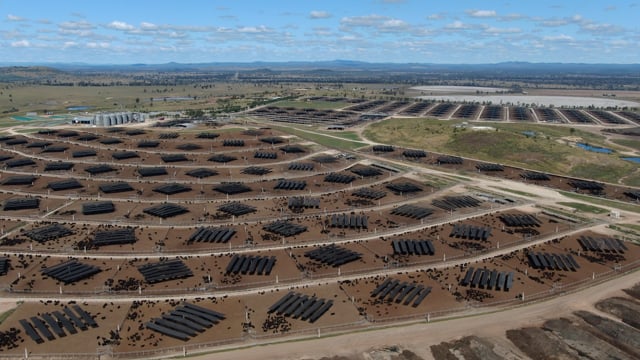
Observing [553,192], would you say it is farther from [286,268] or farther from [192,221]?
[192,221]

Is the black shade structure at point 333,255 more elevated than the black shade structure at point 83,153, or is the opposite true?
the black shade structure at point 83,153

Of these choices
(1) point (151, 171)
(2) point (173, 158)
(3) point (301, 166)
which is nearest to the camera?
(1) point (151, 171)

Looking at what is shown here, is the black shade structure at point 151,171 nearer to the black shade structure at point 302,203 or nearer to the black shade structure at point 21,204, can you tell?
the black shade structure at point 21,204

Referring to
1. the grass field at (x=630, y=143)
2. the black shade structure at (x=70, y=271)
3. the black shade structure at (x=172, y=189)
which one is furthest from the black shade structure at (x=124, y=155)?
the grass field at (x=630, y=143)

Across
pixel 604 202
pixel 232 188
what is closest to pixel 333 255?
pixel 232 188

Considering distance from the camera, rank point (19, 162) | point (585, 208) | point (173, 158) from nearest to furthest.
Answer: point (585, 208) < point (19, 162) < point (173, 158)

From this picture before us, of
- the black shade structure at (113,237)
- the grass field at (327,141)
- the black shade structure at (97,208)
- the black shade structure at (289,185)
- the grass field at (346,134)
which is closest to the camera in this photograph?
the black shade structure at (113,237)

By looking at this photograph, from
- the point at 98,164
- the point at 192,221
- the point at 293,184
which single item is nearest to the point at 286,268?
the point at 192,221

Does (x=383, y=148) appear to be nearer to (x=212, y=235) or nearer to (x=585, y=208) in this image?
(x=585, y=208)
